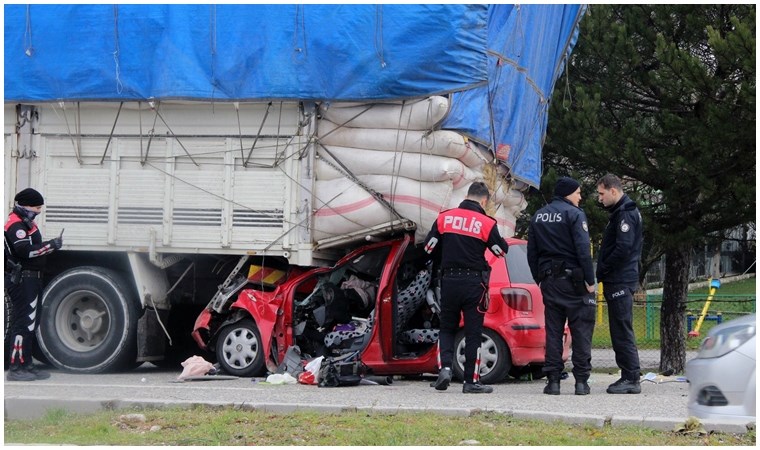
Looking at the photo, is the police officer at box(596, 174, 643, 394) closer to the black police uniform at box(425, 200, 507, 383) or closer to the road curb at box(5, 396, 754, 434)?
the black police uniform at box(425, 200, 507, 383)

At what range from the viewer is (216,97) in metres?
11.0

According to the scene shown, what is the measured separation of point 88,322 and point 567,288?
5.30 metres

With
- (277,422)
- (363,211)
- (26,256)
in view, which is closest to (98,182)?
(26,256)

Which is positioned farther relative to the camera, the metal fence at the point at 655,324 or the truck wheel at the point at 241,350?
the metal fence at the point at 655,324

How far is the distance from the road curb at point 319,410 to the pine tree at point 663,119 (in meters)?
7.20

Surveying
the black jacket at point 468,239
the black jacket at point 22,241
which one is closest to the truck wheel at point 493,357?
the black jacket at point 468,239

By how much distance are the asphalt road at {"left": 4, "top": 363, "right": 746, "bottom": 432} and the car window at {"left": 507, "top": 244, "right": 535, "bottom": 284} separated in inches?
39.6

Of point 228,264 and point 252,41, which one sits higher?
point 252,41

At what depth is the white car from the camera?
6613 millimetres

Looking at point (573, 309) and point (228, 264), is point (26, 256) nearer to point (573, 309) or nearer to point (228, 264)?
point (228, 264)

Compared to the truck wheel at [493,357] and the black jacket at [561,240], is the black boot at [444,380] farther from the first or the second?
the black jacket at [561,240]

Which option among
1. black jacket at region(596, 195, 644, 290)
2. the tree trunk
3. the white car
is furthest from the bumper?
the tree trunk

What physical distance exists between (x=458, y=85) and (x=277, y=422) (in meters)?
4.10

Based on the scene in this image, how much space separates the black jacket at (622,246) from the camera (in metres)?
9.29
